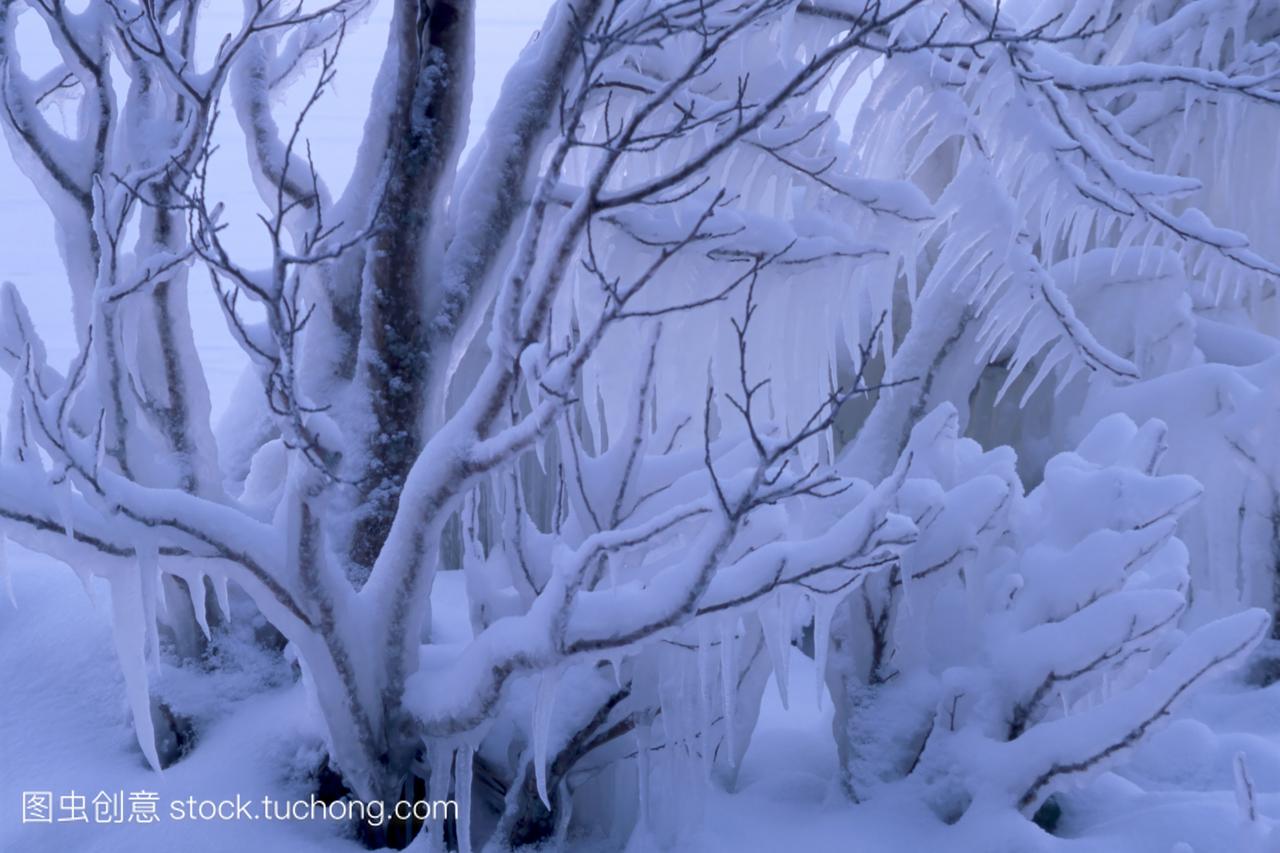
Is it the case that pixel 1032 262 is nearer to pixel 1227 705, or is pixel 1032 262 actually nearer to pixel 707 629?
pixel 707 629

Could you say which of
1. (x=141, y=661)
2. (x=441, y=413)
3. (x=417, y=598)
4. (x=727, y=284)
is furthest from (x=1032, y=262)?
(x=141, y=661)

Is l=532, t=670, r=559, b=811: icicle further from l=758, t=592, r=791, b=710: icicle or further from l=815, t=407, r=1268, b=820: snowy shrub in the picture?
l=815, t=407, r=1268, b=820: snowy shrub

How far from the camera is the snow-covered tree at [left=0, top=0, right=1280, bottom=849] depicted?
243 centimetres

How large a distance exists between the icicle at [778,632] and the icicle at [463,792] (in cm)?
87

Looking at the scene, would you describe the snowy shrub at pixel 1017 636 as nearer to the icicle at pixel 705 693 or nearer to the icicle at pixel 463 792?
the icicle at pixel 705 693

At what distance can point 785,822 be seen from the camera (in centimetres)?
312

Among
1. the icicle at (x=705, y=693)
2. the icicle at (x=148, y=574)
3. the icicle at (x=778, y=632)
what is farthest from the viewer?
the icicle at (x=705, y=693)

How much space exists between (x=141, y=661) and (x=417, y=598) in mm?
682

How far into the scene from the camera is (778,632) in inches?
102

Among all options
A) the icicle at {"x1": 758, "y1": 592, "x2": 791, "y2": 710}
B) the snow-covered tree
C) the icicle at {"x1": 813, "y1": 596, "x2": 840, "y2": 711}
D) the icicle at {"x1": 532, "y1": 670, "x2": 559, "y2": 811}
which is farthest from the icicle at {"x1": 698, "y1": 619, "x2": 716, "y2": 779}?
the icicle at {"x1": 532, "y1": 670, "x2": 559, "y2": 811}

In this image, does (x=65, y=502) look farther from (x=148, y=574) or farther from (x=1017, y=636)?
(x=1017, y=636)

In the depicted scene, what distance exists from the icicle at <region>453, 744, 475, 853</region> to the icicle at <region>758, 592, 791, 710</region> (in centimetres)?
87

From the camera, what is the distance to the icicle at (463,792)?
8.85 ft

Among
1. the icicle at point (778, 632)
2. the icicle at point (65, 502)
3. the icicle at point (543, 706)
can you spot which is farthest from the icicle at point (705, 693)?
the icicle at point (65, 502)
